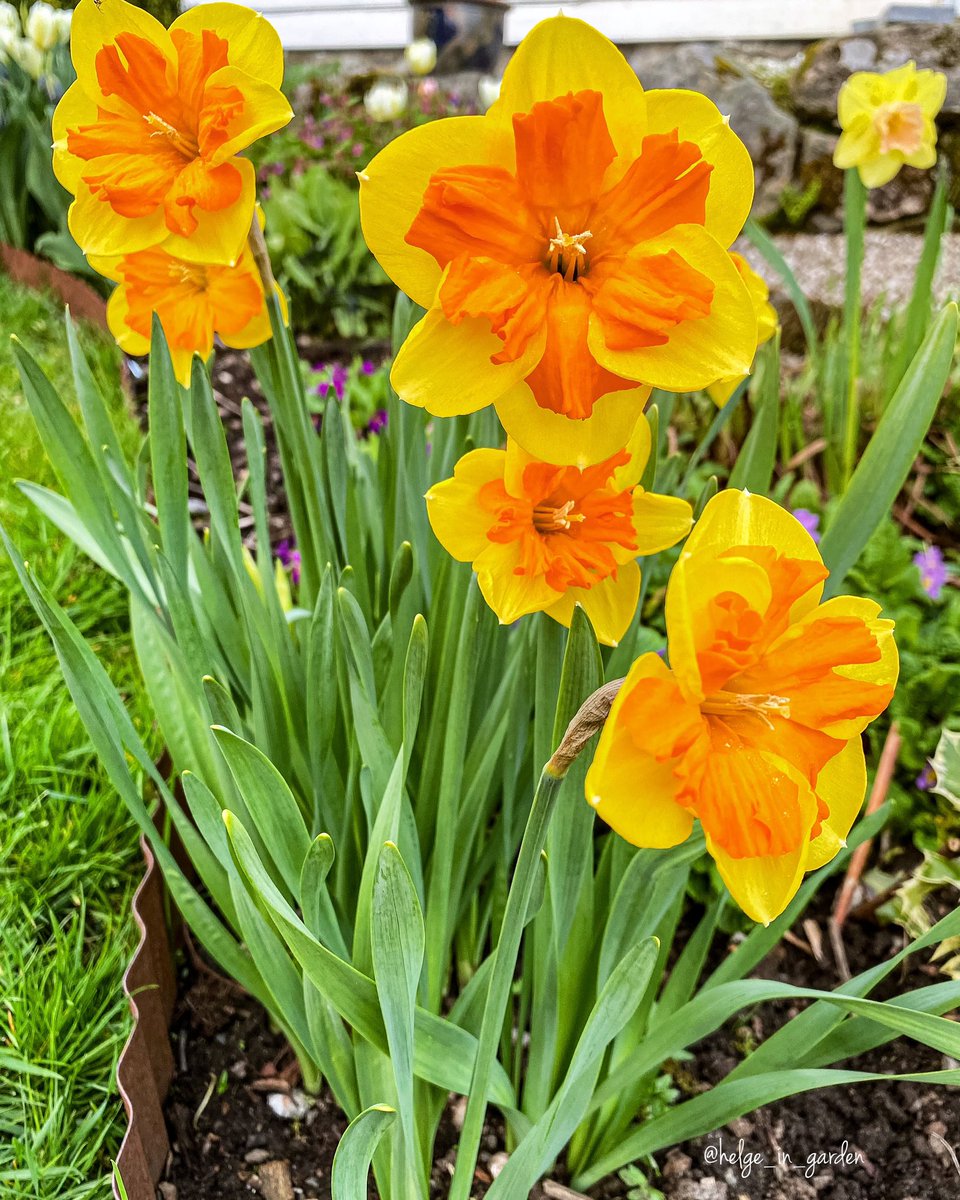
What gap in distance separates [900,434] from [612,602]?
1.08 feet

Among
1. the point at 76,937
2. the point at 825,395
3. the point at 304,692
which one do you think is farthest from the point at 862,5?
the point at 76,937

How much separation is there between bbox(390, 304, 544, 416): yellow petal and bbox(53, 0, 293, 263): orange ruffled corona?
26 centimetres

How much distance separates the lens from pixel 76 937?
134 centimetres

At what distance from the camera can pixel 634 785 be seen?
0.56 m

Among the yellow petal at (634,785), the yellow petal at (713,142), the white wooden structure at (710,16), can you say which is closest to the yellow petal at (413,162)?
the yellow petal at (713,142)

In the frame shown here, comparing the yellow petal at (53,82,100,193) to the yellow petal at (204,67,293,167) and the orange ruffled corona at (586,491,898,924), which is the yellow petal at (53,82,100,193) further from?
the orange ruffled corona at (586,491,898,924)

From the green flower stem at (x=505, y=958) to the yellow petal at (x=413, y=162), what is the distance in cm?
37

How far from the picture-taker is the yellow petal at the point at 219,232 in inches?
30.4

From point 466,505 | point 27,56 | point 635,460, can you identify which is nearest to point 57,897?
point 466,505

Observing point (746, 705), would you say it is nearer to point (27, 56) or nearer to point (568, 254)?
point (568, 254)

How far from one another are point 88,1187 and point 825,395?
7.03ft

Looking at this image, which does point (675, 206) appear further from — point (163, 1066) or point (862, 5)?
point (862, 5)

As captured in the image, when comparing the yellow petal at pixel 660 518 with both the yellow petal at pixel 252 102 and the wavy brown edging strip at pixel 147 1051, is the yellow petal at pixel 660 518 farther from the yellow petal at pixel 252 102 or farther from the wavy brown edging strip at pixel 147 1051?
Answer: the wavy brown edging strip at pixel 147 1051

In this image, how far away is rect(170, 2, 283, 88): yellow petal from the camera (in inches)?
30.5
